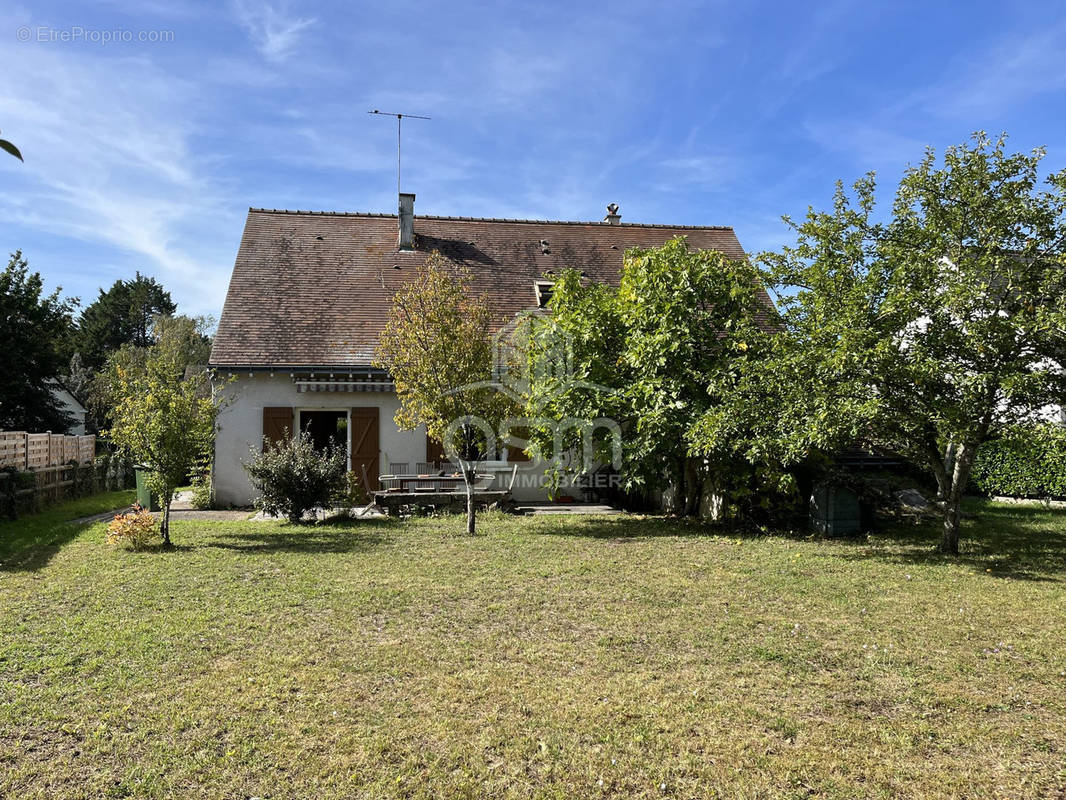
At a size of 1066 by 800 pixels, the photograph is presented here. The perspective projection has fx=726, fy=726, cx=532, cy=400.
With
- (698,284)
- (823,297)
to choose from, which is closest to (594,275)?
(698,284)

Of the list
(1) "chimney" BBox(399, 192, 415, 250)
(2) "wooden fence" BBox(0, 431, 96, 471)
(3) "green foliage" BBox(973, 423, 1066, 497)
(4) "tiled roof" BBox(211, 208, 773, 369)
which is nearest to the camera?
(3) "green foliage" BBox(973, 423, 1066, 497)

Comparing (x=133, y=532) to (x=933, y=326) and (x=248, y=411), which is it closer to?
(x=248, y=411)

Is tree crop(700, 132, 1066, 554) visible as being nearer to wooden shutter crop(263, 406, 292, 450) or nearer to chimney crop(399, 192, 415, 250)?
wooden shutter crop(263, 406, 292, 450)

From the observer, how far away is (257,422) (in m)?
16.3

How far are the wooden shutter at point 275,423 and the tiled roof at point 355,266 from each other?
3.37 feet

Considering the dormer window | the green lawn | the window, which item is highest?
Result: the dormer window

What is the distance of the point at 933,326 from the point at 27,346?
81.7 feet

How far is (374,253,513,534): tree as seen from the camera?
1255 centimetres

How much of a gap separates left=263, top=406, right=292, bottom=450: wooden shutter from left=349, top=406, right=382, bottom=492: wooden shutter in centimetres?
140

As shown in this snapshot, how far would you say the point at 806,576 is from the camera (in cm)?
891

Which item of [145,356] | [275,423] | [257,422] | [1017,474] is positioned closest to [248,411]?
[257,422]

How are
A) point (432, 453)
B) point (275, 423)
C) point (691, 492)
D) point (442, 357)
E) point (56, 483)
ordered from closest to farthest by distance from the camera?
1. point (442, 357)
2. point (691, 492)
3. point (275, 423)
4. point (432, 453)
5. point (56, 483)

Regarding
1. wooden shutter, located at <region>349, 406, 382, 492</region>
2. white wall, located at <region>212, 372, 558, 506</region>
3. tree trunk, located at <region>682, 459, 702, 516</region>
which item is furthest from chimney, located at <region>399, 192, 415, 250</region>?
tree trunk, located at <region>682, 459, 702, 516</region>

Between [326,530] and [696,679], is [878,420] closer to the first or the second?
[696,679]
